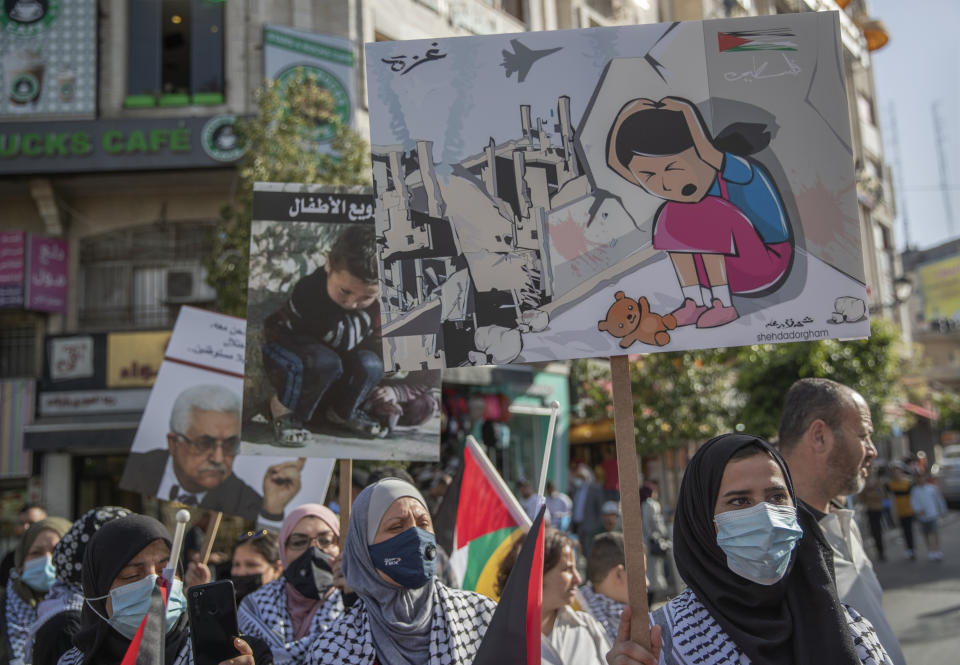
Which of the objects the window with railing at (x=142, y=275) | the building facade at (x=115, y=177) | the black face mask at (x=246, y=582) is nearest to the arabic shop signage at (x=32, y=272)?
the building facade at (x=115, y=177)

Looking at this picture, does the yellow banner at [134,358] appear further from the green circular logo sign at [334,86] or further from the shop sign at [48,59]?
the green circular logo sign at [334,86]

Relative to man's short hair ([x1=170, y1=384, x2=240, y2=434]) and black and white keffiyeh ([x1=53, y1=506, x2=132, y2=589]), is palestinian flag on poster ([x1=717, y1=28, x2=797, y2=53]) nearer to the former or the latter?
black and white keffiyeh ([x1=53, y1=506, x2=132, y2=589])

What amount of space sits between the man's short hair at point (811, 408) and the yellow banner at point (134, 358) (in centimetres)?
1373

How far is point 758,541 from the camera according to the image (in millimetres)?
2373

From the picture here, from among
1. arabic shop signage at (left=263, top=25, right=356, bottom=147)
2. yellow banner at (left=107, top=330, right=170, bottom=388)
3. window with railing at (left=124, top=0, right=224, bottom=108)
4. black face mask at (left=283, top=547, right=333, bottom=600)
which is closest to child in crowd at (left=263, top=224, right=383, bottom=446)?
black face mask at (left=283, top=547, right=333, bottom=600)

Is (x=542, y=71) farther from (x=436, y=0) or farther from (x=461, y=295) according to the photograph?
(x=436, y=0)

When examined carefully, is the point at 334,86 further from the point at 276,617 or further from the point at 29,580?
the point at 276,617

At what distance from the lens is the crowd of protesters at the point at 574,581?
240 cm

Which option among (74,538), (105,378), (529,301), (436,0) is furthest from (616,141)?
(436,0)

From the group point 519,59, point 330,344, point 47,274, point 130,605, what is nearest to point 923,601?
point 330,344

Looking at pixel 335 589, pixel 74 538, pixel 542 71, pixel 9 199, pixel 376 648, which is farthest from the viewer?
pixel 9 199

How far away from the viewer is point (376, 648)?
293 centimetres

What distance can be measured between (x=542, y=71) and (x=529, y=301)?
0.81 m

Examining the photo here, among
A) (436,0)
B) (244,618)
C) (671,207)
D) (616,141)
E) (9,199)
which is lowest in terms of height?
(244,618)
